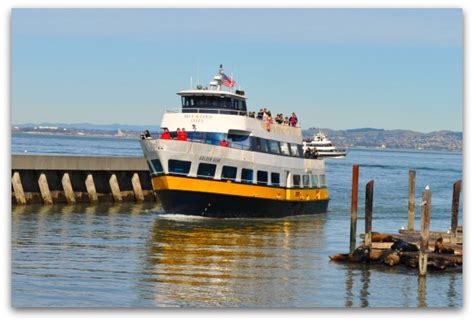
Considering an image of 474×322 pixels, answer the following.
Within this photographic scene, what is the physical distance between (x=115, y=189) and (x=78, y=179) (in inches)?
81.4

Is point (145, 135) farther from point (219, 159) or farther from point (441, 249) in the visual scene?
point (441, 249)

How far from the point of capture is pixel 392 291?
21.5 metres

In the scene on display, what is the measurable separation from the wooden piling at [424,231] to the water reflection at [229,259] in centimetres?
244

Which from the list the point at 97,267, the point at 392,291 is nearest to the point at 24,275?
the point at 97,267

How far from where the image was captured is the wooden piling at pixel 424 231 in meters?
22.5

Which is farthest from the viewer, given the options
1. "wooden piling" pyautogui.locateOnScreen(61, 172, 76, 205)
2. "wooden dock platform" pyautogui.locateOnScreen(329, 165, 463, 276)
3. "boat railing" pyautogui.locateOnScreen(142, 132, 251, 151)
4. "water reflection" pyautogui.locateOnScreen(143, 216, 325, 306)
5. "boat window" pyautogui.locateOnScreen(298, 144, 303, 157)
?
"boat window" pyautogui.locateOnScreen(298, 144, 303, 157)

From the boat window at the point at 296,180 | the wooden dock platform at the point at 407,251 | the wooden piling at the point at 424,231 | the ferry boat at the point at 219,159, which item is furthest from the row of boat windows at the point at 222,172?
the wooden piling at the point at 424,231

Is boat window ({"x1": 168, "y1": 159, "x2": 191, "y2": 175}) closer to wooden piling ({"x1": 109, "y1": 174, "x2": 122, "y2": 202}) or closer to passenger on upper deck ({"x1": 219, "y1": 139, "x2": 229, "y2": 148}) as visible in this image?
passenger on upper deck ({"x1": 219, "y1": 139, "x2": 229, "y2": 148})

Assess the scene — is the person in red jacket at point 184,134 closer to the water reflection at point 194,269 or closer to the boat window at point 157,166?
the boat window at point 157,166

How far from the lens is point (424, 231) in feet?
74.6

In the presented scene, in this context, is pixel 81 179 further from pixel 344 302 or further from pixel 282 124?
pixel 344 302

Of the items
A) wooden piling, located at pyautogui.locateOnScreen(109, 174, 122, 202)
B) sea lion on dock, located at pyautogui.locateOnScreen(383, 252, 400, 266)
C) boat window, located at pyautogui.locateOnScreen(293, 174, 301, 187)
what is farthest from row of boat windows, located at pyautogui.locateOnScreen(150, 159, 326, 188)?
sea lion on dock, located at pyautogui.locateOnScreen(383, 252, 400, 266)

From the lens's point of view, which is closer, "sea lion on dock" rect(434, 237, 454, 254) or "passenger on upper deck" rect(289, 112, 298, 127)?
"sea lion on dock" rect(434, 237, 454, 254)

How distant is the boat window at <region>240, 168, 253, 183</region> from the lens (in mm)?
36781
